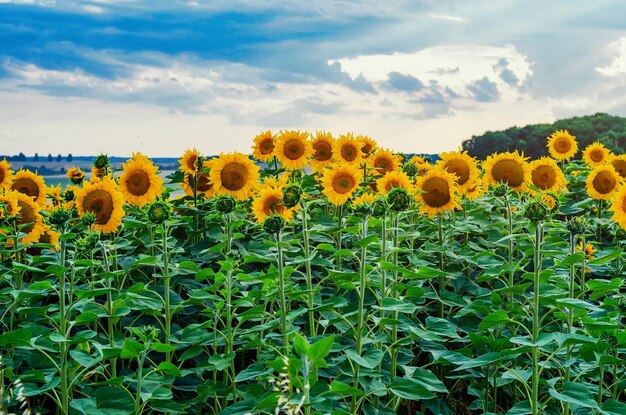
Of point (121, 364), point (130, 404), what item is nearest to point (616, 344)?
point (130, 404)

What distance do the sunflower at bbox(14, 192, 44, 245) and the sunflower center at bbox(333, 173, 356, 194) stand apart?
8.26 ft

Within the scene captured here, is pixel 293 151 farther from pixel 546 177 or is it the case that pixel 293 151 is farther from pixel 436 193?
pixel 546 177

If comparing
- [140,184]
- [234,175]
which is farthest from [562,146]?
[140,184]

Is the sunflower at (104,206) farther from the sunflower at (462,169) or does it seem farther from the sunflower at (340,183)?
the sunflower at (462,169)

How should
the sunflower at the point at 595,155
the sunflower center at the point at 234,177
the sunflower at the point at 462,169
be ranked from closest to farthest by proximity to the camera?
the sunflower center at the point at 234,177 → the sunflower at the point at 462,169 → the sunflower at the point at 595,155

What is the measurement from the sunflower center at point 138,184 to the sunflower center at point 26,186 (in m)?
1.31

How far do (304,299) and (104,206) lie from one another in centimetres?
204

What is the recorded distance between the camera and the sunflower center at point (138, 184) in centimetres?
634

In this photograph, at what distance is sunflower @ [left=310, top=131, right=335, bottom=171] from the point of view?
757 cm

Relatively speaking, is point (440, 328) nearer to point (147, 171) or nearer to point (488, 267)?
point (488, 267)

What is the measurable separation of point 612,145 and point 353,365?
96.6 feet

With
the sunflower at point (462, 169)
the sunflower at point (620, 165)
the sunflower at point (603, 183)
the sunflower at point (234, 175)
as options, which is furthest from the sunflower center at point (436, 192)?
the sunflower at point (620, 165)

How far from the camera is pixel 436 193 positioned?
600 centimetres

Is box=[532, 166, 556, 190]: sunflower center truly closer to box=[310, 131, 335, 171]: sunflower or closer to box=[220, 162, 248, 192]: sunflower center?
box=[310, 131, 335, 171]: sunflower
